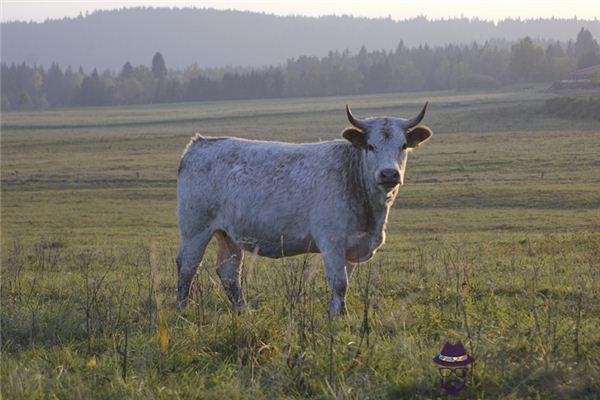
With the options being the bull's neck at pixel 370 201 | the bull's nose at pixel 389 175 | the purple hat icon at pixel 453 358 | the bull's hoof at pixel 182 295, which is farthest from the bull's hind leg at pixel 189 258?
the purple hat icon at pixel 453 358

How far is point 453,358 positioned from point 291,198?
161 inches

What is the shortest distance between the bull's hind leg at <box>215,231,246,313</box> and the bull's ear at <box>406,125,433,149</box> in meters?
2.41

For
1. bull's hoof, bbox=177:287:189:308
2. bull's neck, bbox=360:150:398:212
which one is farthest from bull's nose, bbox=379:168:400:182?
bull's hoof, bbox=177:287:189:308

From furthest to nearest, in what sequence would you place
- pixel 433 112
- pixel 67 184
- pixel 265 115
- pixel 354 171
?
1. pixel 265 115
2. pixel 433 112
3. pixel 67 184
4. pixel 354 171

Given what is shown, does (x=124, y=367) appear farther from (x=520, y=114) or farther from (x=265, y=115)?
(x=265, y=115)

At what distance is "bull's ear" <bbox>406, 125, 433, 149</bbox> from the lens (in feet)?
30.0

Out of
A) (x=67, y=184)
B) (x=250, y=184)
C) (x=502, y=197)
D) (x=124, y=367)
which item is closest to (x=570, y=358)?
(x=124, y=367)

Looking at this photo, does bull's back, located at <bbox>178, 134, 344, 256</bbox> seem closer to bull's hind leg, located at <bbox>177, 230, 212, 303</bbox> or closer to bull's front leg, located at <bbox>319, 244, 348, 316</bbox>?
bull's hind leg, located at <bbox>177, 230, 212, 303</bbox>

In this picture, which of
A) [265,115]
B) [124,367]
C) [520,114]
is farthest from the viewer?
[265,115]

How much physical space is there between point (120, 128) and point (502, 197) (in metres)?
67.6

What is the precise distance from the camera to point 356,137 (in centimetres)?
904

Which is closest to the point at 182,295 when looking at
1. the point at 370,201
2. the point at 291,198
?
the point at 291,198

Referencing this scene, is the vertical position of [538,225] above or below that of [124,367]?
below

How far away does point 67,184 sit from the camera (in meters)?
40.4
